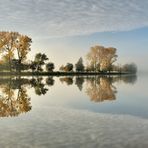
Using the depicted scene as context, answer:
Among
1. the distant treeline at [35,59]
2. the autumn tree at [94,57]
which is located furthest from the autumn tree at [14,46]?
the autumn tree at [94,57]

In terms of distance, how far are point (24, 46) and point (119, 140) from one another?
75.5 metres

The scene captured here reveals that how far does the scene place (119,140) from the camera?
440 inches

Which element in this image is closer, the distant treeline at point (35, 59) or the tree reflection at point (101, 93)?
the tree reflection at point (101, 93)

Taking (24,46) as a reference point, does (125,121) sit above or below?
below

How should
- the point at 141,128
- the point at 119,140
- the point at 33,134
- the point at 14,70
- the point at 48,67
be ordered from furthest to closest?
the point at 48,67 < the point at 14,70 < the point at 141,128 < the point at 33,134 < the point at 119,140

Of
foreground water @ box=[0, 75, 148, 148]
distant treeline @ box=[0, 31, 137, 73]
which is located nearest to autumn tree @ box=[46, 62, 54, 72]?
distant treeline @ box=[0, 31, 137, 73]

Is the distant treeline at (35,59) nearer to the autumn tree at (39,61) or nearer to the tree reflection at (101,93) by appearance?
the autumn tree at (39,61)

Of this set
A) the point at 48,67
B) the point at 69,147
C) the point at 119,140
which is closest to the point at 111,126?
the point at 119,140

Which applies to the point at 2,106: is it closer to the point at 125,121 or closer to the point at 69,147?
the point at 125,121

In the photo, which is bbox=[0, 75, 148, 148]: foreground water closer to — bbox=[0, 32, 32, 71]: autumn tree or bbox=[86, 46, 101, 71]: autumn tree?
bbox=[0, 32, 32, 71]: autumn tree

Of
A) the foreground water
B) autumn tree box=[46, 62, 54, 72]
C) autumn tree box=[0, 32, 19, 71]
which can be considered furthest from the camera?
autumn tree box=[46, 62, 54, 72]

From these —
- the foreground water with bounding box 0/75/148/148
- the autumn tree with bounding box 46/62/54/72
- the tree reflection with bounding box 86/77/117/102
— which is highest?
the autumn tree with bounding box 46/62/54/72

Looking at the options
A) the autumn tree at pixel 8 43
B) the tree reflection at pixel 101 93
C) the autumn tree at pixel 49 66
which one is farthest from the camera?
the autumn tree at pixel 49 66

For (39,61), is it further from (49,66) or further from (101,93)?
(101,93)
